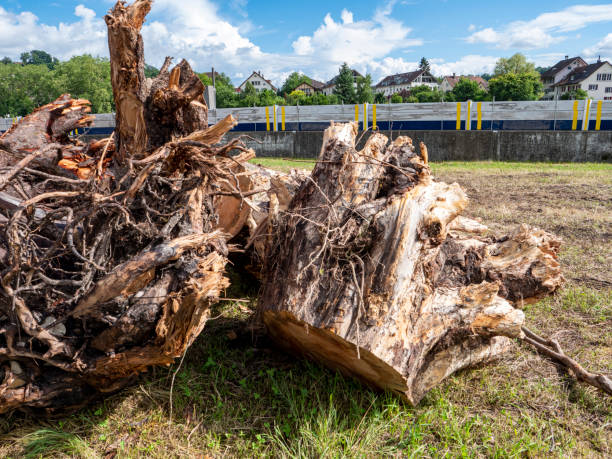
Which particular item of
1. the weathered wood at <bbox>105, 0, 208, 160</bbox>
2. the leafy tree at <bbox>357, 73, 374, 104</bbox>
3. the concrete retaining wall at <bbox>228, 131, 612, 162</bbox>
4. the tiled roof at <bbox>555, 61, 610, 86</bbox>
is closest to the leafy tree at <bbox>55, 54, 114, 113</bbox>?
the leafy tree at <bbox>357, 73, 374, 104</bbox>

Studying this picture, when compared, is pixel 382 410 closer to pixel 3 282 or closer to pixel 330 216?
pixel 330 216

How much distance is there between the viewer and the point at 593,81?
8650 cm

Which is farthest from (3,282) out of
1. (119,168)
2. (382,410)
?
(382,410)

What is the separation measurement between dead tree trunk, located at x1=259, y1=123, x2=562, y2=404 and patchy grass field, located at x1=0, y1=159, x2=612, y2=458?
0.15 meters

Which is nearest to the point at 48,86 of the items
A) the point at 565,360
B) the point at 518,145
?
the point at 518,145

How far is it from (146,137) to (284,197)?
3.84 ft

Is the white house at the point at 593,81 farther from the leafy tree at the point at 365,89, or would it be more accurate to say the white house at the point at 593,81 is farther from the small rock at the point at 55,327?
the small rock at the point at 55,327

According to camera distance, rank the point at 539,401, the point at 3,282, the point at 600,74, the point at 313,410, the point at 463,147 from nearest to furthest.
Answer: the point at 3,282, the point at 313,410, the point at 539,401, the point at 463,147, the point at 600,74

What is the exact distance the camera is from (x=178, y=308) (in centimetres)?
218

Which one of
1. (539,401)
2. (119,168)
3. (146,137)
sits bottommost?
(539,401)

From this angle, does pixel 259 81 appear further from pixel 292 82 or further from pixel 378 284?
pixel 378 284

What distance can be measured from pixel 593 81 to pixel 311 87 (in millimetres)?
59850

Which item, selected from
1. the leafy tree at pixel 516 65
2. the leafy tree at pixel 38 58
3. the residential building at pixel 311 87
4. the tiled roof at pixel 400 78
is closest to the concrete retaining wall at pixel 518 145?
the leafy tree at pixel 516 65

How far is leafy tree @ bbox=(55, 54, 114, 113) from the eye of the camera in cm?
6475
